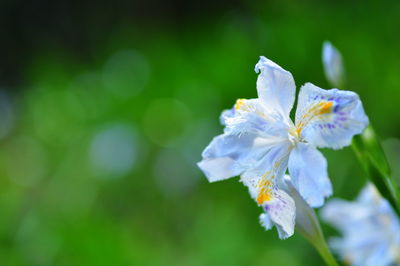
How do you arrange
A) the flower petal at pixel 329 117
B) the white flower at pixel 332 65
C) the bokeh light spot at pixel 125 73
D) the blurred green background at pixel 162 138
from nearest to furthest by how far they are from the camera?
1. the flower petal at pixel 329 117
2. the white flower at pixel 332 65
3. the blurred green background at pixel 162 138
4. the bokeh light spot at pixel 125 73

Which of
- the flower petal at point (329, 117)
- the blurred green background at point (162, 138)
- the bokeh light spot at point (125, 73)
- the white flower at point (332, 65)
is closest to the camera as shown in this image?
the flower petal at point (329, 117)

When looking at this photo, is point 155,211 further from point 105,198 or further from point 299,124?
point 299,124

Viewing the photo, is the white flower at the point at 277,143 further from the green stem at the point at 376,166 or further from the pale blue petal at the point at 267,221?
the green stem at the point at 376,166

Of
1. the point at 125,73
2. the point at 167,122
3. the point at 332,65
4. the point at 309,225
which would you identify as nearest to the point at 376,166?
the point at 309,225

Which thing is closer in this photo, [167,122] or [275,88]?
[275,88]

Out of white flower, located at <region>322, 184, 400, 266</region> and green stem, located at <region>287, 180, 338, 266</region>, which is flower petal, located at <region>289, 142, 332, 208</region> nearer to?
green stem, located at <region>287, 180, 338, 266</region>

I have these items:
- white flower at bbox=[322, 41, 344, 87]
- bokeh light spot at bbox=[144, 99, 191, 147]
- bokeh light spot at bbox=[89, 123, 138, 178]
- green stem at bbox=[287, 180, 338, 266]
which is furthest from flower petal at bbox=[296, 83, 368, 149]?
bokeh light spot at bbox=[89, 123, 138, 178]

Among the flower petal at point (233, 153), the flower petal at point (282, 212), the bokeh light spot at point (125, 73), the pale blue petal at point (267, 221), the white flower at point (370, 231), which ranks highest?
the flower petal at point (233, 153)

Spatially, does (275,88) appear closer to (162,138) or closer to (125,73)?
(162,138)

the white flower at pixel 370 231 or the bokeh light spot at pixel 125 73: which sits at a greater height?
the white flower at pixel 370 231

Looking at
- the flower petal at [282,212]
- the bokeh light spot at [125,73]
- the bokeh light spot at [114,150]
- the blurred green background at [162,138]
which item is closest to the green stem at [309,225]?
the flower petal at [282,212]
